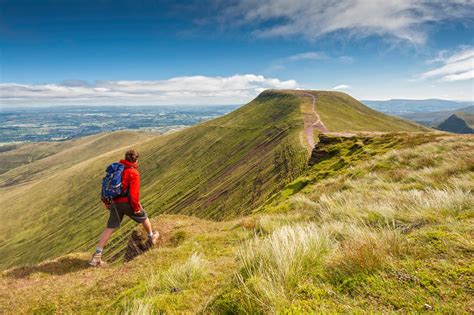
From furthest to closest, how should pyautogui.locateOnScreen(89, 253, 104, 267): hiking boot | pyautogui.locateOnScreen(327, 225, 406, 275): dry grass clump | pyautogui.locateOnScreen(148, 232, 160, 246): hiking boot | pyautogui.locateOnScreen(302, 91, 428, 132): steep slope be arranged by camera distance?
pyautogui.locateOnScreen(302, 91, 428, 132): steep slope, pyautogui.locateOnScreen(148, 232, 160, 246): hiking boot, pyautogui.locateOnScreen(89, 253, 104, 267): hiking boot, pyautogui.locateOnScreen(327, 225, 406, 275): dry grass clump

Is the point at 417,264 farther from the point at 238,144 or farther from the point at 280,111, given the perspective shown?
the point at 280,111

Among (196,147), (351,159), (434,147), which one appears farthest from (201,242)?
(196,147)

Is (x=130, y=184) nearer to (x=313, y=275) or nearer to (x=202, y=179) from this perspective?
(x=313, y=275)

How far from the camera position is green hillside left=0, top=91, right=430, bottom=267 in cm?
8264

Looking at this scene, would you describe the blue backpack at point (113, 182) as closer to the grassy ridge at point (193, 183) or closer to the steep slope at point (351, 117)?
the grassy ridge at point (193, 183)

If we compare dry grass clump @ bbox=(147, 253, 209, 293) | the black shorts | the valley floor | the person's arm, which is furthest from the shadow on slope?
dry grass clump @ bbox=(147, 253, 209, 293)

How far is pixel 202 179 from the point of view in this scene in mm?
124625

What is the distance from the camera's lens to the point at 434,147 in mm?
22266

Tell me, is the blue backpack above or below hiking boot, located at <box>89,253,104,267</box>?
above

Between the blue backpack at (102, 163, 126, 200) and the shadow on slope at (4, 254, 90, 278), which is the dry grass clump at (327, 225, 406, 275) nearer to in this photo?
the blue backpack at (102, 163, 126, 200)

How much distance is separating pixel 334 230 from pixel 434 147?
832 inches

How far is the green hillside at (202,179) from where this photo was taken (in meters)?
82.6

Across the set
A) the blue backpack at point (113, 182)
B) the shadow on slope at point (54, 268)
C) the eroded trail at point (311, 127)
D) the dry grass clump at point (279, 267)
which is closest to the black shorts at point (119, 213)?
the blue backpack at point (113, 182)

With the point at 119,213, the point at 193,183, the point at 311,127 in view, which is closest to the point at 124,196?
the point at 119,213
